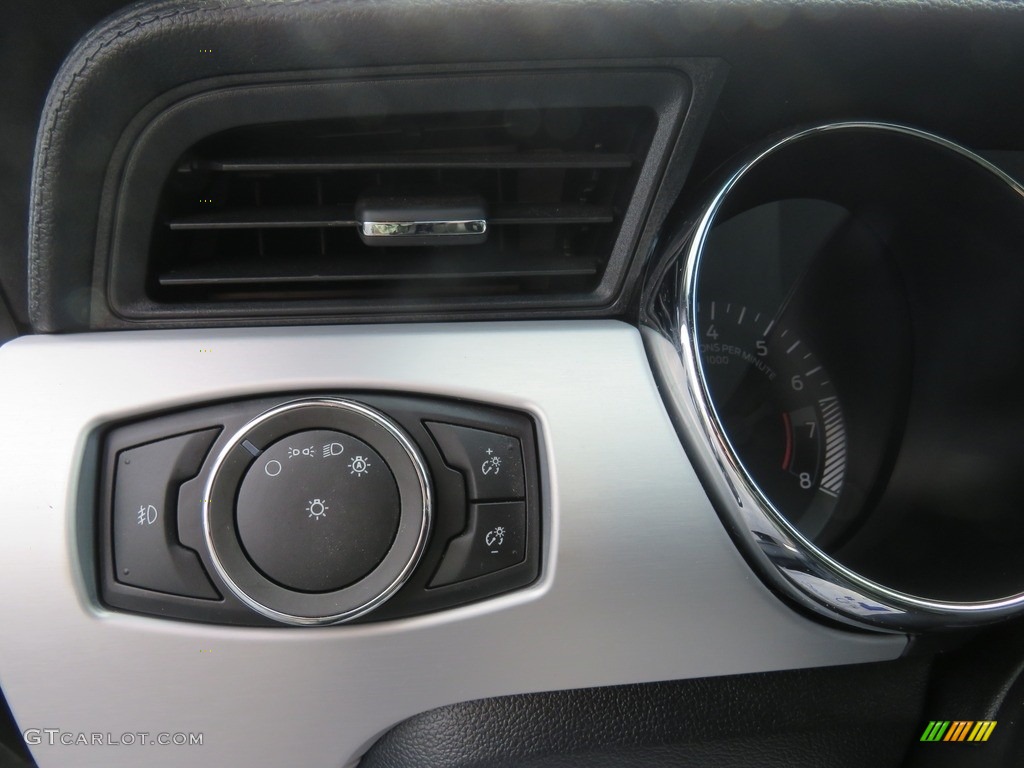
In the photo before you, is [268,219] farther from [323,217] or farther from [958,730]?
[958,730]

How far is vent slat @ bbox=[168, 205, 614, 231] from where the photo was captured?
80cm

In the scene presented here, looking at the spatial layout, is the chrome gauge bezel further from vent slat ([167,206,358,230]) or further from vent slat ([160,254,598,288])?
vent slat ([167,206,358,230])

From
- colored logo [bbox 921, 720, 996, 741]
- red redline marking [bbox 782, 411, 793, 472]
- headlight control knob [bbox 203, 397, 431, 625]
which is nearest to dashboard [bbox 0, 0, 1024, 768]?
headlight control knob [bbox 203, 397, 431, 625]

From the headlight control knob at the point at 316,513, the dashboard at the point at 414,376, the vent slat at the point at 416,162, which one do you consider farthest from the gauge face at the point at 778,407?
the headlight control knob at the point at 316,513

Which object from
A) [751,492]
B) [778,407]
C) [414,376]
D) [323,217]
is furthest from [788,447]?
[323,217]

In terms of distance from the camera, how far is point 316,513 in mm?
785

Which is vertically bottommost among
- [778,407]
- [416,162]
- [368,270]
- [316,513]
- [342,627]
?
[342,627]

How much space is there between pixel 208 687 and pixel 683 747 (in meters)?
0.55

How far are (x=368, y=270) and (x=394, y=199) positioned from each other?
85mm

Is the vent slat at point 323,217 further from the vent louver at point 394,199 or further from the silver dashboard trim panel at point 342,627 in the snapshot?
the silver dashboard trim panel at point 342,627

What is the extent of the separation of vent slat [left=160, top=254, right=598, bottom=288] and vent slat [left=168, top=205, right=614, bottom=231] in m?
0.05

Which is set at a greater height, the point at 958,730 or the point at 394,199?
the point at 394,199

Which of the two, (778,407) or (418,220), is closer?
(418,220)

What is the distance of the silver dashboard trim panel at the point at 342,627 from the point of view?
79 centimetres
